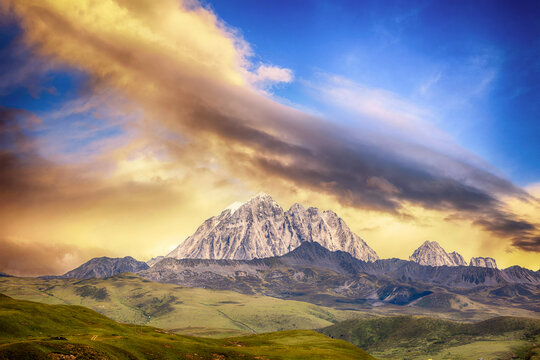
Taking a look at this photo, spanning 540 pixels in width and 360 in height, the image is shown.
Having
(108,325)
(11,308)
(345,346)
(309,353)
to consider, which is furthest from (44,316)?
(345,346)

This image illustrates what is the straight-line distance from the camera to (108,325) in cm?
13612

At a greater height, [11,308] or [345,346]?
[11,308]

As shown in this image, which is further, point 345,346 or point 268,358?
point 345,346

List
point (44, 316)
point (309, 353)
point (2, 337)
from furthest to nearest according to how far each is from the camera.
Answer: point (309, 353)
point (44, 316)
point (2, 337)

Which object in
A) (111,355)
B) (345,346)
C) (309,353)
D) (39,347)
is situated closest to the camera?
(39,347)

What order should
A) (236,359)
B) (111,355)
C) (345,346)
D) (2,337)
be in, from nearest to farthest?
(111,355) → (2,337) → (236,359) → (345,346)

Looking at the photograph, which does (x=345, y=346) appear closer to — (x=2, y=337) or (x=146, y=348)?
(x=146, y=348)

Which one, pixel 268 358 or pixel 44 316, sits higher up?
pixel 44 316

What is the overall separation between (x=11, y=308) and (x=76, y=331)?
2657 centimetres

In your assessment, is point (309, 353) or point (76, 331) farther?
point (309, 353)

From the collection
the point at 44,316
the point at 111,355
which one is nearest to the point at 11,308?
the point at 44,316

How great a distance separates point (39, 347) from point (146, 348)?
32.3m

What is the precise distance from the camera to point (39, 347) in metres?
64.4

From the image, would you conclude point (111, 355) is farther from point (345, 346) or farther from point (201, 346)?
point (345, 346)
